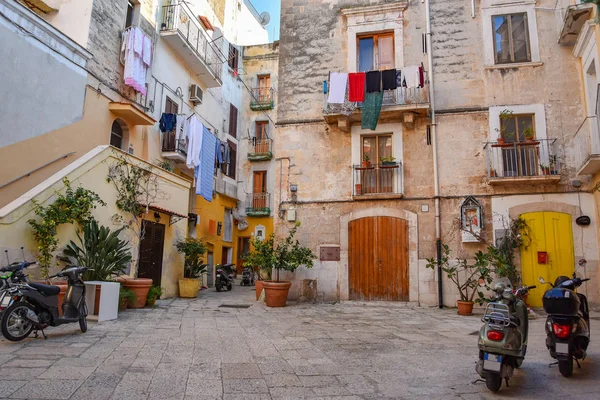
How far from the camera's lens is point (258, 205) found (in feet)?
73.4

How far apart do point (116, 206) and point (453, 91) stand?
8.78 m

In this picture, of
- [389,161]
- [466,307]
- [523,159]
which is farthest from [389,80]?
[466,307]

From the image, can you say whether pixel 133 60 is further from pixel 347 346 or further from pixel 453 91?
pixel 347 346

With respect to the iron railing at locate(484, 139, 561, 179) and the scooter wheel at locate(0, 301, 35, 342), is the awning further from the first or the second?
the iron railing at locate(484, 139, 561, 179)

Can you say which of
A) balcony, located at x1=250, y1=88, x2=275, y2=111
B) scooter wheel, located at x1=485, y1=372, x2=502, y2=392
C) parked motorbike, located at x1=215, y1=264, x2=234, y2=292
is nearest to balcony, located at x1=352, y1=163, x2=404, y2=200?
Answer: parked motorbike, located at x1=215, y1=264, x2=234, y2=292

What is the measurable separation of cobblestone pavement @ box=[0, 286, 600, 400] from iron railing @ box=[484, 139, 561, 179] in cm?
443

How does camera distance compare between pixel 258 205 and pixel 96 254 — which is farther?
pixel 258 205

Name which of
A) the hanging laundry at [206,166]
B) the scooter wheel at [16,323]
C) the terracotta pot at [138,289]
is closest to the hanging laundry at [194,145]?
the hanging laundry at [206,166]

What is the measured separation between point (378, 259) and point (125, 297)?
239 inches

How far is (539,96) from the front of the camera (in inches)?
416

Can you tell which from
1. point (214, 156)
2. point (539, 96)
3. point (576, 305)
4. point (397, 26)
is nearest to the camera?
point (576, 305)

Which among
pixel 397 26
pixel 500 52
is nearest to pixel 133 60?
pixel 397 26

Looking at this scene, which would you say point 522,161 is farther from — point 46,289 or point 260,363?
point 46,289

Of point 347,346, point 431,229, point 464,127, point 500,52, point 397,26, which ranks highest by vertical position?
point 397,26
